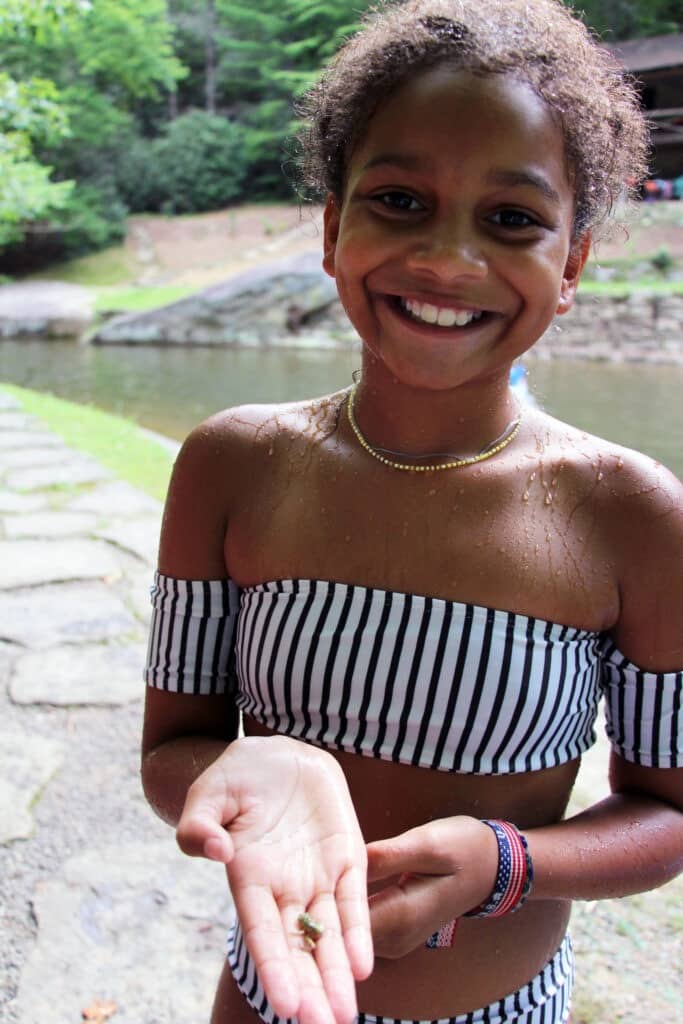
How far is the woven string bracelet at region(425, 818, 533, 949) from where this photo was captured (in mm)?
973

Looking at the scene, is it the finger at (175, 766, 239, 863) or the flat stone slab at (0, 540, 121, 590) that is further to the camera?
the flat stone slab at (0, 540, 121, 590)

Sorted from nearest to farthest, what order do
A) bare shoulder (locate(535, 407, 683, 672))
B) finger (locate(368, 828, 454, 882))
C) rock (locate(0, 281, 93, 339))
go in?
finger (locate(368, 828, 454, 882))
bare shoulder (locate(535, 407, 683, 672))
rock (locate(0, 281, 93, 339))

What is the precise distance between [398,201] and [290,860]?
685mm

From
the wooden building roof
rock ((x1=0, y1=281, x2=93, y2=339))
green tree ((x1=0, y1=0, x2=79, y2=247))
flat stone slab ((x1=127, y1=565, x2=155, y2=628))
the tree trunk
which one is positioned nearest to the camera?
flat stone slab ((x1=127, y1=565, x2=155, y2=628))

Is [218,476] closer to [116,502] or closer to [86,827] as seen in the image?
[86,827]

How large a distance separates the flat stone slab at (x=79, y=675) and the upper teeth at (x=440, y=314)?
6.92 ft

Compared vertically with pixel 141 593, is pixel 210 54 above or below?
above

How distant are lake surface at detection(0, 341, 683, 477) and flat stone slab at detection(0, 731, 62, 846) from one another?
6.41 meters

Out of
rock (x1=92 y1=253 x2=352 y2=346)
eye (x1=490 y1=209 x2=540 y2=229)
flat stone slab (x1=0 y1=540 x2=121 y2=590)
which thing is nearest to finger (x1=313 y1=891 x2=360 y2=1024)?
eye (x1=490 y1=209 x2=540 y2=229)

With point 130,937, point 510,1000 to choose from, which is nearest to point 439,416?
point 510,1000

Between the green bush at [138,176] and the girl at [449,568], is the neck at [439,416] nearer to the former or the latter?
the girl at [449,568]

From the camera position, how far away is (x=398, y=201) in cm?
98

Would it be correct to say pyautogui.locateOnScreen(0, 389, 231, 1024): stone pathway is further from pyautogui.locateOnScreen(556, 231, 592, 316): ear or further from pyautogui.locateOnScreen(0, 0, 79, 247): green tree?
pyautogui.locateOnScreen(0, 0, 79, 247): green tree

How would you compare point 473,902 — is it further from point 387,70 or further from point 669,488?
point 387,70
